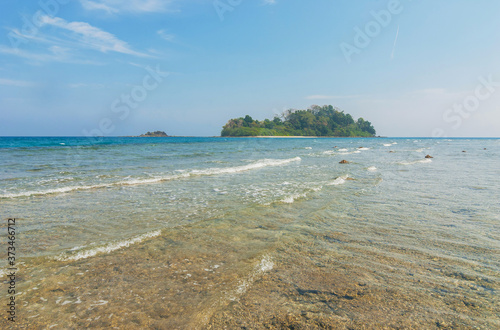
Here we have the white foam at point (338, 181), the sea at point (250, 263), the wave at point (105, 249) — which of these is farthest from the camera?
the white foam at point (338, 181)

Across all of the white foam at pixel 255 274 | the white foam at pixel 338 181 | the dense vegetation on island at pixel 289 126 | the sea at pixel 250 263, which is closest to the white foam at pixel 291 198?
the sea at pixel 250 263

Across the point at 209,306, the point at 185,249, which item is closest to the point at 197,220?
the point at 185,249

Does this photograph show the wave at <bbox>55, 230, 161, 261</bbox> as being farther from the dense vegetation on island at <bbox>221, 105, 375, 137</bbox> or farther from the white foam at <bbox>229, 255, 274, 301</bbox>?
the dense vegetation on island at <bbox>221, 105, 375, 137</bbox>

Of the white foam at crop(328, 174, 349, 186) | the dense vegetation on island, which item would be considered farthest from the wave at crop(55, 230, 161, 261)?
the dense vegetation on island

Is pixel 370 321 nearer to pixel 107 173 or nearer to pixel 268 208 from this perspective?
pixel 268 208

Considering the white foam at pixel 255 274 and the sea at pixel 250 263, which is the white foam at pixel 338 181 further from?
the white foam at pixel 255 274

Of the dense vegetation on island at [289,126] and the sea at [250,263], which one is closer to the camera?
the sea at [250,263]

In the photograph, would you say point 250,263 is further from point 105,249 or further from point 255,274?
point 105,249

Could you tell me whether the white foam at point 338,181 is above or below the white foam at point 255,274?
below

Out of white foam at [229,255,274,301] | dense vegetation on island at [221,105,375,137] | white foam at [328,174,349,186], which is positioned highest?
dense vegetation on island at [221,105,375,137]

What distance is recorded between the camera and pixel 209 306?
10.2ft

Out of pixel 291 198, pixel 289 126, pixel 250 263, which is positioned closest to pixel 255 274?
pixel 250 263

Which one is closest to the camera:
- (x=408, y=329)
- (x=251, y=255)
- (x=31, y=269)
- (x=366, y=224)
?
(x=408, y=329)

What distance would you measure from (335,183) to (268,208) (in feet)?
18.7
